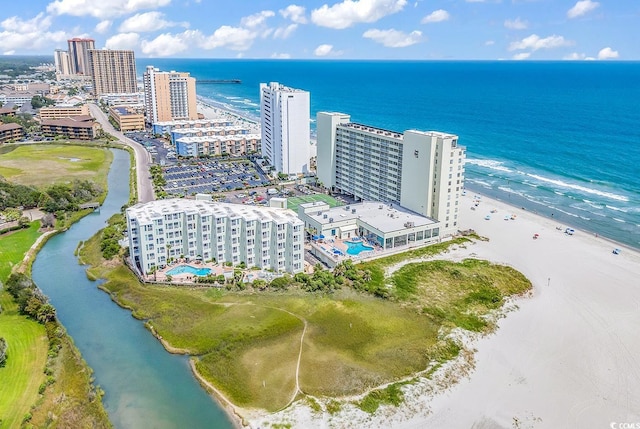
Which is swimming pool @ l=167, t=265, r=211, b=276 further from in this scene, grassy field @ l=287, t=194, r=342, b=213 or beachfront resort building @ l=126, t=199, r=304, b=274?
grassy field @ l=287, t=194, r=342, b=213

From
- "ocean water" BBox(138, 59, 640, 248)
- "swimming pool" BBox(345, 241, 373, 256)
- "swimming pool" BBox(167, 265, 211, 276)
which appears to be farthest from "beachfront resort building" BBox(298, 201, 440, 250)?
"ocean water" BBox(138, 59, 640, 248)

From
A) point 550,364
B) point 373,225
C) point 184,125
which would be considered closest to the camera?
point 550,364

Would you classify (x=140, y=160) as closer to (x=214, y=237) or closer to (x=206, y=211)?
(x=206, y=211)

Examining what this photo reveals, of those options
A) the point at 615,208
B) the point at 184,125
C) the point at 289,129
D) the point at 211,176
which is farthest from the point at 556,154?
the point at 184,125

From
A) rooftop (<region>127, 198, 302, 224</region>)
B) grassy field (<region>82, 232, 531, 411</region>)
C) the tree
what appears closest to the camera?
grassy field (<region>82, 232, 531, 411</region>)

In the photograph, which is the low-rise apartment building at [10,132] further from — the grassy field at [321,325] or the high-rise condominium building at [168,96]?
the grassy field at [321,325]

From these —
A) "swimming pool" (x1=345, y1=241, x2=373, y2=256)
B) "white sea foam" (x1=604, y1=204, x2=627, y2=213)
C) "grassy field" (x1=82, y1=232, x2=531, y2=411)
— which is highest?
"white sea foam" (x1=604, y1=204, x2=627, y2=213)
